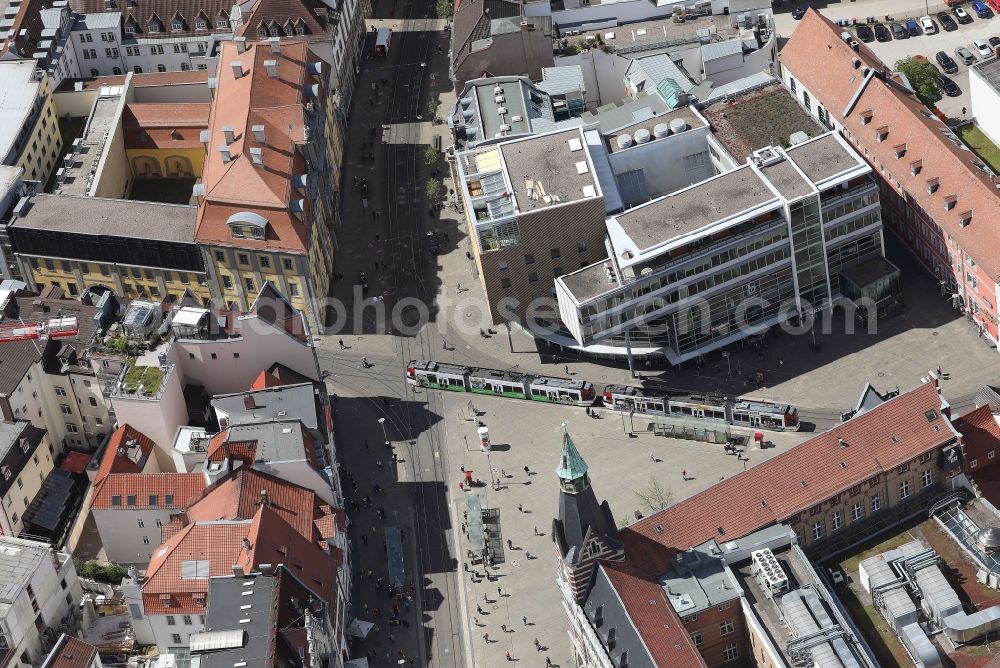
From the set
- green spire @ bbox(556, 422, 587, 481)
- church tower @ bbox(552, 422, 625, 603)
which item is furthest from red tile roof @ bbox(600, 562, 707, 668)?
green spire @ bbox(556, 422, 587, 481)

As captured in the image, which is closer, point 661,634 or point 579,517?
point 661,634

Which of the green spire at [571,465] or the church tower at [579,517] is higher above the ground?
the green spire at [571,465]

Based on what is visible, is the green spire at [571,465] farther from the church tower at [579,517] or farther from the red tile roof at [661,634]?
the red tile roof at [661,634]

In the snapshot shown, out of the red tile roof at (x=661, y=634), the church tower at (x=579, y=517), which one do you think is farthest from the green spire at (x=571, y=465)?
the red tile roof at (x=661, y=634)

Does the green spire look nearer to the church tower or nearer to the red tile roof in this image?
the church tower

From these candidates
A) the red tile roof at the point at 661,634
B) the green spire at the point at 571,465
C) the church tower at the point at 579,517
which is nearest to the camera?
the green spire at the point at 571,465

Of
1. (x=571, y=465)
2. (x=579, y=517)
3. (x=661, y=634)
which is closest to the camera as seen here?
(x=571, y=465)

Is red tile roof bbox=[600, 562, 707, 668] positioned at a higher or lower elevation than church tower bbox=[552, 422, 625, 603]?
lower

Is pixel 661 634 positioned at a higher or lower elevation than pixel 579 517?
lower

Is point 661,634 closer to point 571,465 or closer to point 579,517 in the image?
point 579,517

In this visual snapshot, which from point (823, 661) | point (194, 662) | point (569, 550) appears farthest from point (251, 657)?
point (823, 661)

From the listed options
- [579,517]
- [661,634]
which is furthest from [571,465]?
[661,634]
